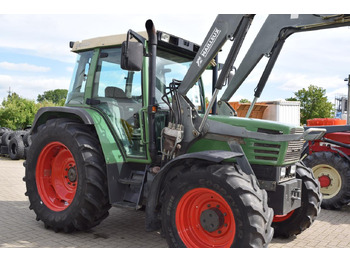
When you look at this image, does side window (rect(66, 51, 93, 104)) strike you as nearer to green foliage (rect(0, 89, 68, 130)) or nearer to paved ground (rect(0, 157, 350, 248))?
paved ground (rect(0, 157, 350, 248))

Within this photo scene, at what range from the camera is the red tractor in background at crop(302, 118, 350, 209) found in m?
6.46

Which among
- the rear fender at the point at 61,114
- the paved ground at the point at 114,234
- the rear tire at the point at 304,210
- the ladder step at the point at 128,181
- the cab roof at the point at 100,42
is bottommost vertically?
the paved ground at the point at 114,234

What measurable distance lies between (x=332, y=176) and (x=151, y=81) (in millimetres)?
4510

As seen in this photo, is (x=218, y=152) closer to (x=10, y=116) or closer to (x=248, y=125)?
(x=248, y=125)

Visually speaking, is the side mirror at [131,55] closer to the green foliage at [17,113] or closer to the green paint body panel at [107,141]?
the green paint body panel at [107,141]

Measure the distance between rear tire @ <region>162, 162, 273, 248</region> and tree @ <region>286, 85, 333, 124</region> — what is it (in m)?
27.0

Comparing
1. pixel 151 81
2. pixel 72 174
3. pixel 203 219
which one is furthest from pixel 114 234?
pixel 151 81

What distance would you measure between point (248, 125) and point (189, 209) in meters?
1.14

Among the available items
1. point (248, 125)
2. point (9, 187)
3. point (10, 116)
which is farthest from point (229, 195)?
point (10, 116)

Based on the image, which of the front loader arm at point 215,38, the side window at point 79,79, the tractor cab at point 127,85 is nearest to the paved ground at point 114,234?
the tractor cab at point 127,85

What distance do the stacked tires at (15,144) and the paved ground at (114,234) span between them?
8.36m

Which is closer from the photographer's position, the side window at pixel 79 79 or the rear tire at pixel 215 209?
the rear tire at pixel 215 209

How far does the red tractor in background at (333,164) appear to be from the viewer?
6.46 meters

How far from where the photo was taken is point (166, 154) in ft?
13.6
